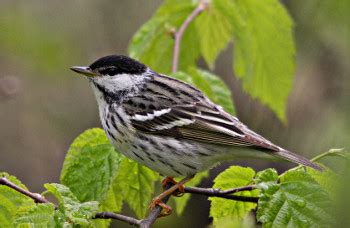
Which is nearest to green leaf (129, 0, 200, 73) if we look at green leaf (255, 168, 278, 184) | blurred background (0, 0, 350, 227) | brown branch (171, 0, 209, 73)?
brown branch (171, 0, 209, 73)

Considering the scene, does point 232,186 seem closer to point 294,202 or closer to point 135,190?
point 294,202

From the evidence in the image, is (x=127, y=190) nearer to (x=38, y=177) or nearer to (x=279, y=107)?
(x=279, y=107)

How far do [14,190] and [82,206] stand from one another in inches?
14.2

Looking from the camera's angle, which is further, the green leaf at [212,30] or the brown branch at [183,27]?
the green leaf at [212,30]

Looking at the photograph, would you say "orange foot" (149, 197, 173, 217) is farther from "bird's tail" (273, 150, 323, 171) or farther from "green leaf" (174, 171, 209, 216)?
"bird's tail" (273, 150, 323, 171)

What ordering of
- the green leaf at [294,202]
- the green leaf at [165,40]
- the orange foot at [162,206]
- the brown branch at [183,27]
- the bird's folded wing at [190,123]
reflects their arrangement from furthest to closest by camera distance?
the green leaf at [165,40]
the brown branch at [183,27]
the bird's folded wing at [190,123]
the orange foot at [162,206]
the green leaf at [294,202]

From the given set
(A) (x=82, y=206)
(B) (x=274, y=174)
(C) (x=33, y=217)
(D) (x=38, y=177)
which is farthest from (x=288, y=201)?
(D) (x=38, y=177)

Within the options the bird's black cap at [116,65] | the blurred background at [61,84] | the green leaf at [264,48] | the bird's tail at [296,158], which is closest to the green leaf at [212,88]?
the green leaf at [264,48]

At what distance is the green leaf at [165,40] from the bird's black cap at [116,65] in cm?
5

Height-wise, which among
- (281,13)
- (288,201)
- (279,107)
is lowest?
(288,201)

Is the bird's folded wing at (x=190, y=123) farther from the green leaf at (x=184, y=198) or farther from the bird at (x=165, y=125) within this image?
the green leaf at (x=184, y=198)

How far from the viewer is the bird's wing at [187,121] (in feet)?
10.8

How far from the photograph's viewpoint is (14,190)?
2514 mm

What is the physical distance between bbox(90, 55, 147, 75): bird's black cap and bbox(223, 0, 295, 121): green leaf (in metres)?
0.59
